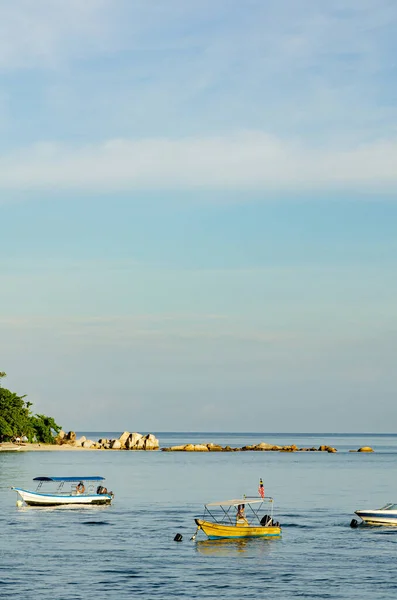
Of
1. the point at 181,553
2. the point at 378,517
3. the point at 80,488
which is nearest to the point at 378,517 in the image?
the point at 378,517

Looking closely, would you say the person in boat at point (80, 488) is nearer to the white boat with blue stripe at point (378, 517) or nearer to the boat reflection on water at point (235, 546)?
the boat reflection on water at point (235, 546)

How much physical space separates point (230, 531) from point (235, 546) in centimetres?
203

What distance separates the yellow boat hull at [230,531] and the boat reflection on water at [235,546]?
40cm

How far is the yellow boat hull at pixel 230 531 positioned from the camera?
74250 mm

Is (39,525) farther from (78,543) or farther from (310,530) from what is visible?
(310,530)

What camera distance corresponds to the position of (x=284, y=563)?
65250 millimetres

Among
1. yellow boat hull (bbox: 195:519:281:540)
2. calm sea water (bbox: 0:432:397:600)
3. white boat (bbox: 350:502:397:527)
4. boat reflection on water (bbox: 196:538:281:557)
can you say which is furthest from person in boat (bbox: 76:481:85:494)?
white boat (bbox: 350:502:397:527)

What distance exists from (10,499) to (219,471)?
7492cm

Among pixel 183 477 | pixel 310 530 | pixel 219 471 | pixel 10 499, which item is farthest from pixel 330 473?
pixel 310 530

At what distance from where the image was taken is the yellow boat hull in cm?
7425

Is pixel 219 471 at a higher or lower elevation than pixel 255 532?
higher

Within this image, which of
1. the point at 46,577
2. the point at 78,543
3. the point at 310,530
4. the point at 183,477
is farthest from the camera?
the point at 183,477

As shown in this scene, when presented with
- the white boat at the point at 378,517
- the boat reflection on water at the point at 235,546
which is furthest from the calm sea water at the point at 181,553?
the white boat at the point at 378,517

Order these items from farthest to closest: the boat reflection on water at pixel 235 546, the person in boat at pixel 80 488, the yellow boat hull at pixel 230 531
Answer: the person in boat at pixel 80 488 < the yellow boat hull at pixel 230 531 < the boat reflection on water at pixel 235 546
